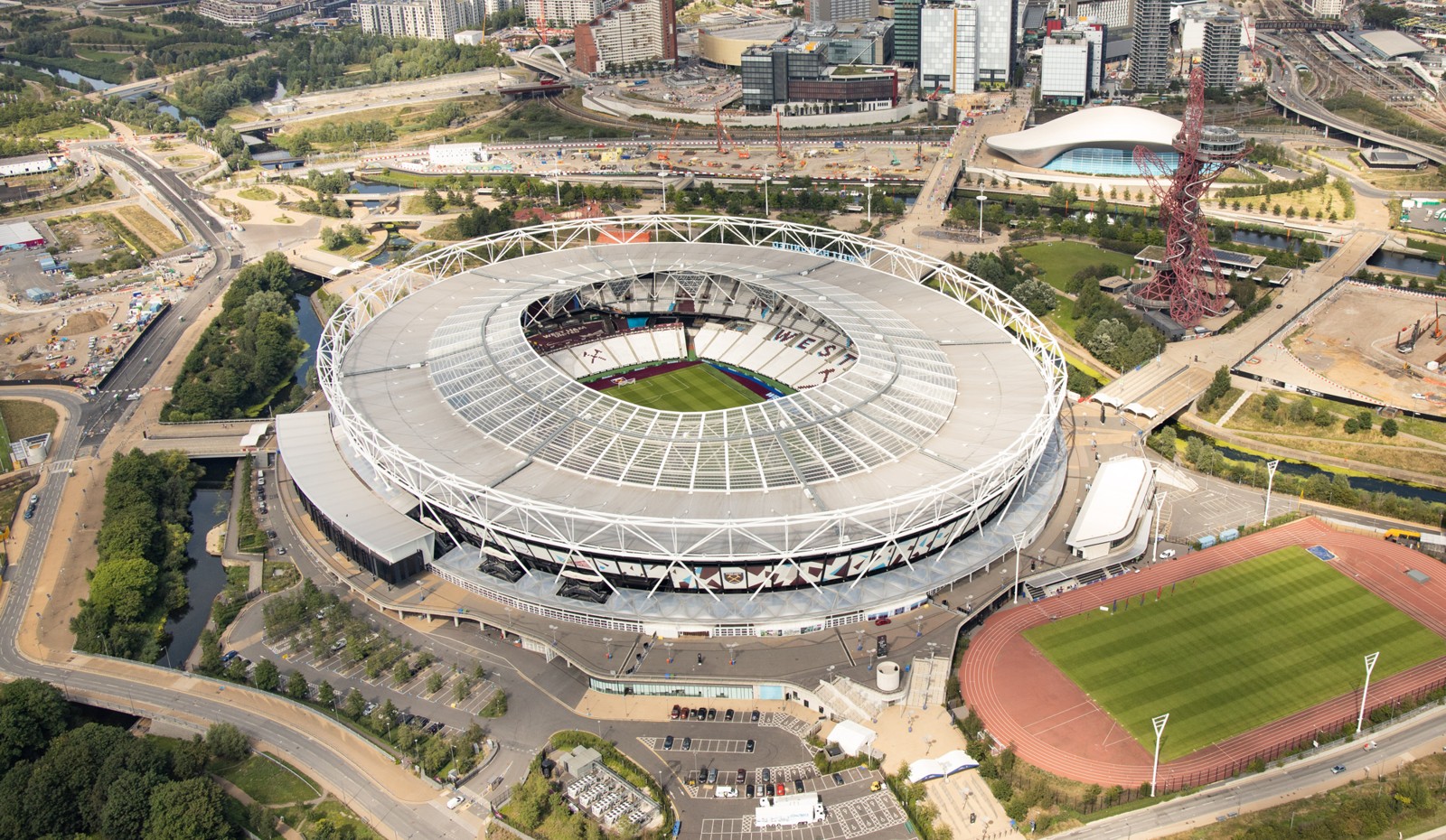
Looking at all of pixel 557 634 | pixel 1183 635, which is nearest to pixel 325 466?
pixel 557 634

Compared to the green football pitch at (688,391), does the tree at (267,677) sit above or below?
below

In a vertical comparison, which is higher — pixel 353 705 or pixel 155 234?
pixel 155 234

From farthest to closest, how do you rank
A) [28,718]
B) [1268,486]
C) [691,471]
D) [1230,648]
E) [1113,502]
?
[1268,486] → [1113,502] → [691,471] → [1230,648] → [28,718]

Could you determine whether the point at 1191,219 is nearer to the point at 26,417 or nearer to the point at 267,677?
the point at 267,677

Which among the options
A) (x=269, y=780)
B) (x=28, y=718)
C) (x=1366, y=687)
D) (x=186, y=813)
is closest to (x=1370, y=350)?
(x=1366, y=687)

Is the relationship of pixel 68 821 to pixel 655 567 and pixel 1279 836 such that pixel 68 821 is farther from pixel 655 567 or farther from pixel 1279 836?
pixel 1279 836

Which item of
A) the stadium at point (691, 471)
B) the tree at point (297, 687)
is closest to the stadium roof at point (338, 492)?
the stadium at point (691, 471)

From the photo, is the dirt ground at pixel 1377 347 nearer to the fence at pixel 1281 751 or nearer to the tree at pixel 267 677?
the fence at pixel 1281 751
